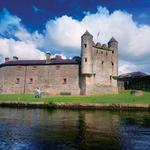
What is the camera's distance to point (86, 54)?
54.7 m

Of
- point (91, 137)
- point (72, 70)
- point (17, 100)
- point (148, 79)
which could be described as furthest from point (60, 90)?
point (91, 137)

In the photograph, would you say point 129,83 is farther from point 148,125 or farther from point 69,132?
point 69,132

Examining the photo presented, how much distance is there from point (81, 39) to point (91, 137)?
125 ft

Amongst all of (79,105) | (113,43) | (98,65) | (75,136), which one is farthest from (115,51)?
(75,136)

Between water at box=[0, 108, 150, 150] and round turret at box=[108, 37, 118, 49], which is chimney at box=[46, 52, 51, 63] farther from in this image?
water at box=[0, 108, 150, 150]

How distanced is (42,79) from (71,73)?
598 centimetres

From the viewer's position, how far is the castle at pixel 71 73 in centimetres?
5506

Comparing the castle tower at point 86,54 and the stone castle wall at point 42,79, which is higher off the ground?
the castle tower at point 86,54

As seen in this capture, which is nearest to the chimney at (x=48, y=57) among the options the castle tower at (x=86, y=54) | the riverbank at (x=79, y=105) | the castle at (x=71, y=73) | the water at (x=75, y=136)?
the castle at (x=71, y=73)

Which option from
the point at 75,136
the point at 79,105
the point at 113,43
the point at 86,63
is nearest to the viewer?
the point at 75,136

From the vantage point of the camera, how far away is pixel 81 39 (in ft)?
182

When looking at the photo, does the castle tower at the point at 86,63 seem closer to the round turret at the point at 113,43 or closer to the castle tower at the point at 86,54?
the castle tower at the point at 86,54

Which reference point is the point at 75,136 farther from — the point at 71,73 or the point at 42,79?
the point at 42,79

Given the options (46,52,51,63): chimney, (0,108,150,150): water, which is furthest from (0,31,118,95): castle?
(0,108,150,150): water
